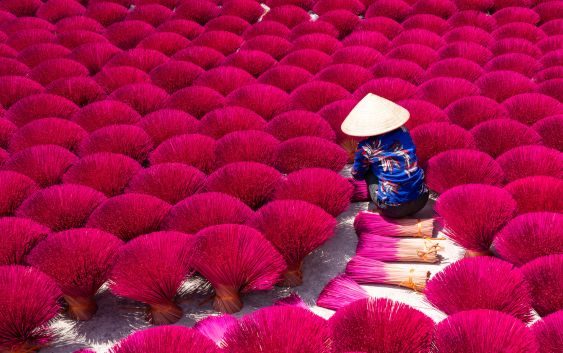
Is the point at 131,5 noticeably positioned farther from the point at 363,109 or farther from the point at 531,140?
the point at 531,140

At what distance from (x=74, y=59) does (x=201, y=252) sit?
4.24 ft

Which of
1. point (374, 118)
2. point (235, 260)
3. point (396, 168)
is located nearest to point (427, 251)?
point (396, 168)

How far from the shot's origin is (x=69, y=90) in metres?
2.01

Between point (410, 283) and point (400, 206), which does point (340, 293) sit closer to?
point (410, 283)

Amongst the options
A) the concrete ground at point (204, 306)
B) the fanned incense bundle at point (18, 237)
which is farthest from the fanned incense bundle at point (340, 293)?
the fanned incense bundle at point (18, 237)

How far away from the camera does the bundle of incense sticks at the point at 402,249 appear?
4.64 ft

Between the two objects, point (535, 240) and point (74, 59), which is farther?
point (74, 59)

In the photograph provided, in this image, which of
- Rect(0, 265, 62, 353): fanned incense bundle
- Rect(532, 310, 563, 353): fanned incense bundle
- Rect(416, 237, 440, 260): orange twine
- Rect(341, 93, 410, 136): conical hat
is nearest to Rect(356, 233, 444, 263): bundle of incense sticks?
Rect(416, 237, 440, 260): orange twine

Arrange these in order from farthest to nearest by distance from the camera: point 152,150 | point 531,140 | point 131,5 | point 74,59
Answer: point 131,5 < point 74,59 < point 152,150 < point 531,140

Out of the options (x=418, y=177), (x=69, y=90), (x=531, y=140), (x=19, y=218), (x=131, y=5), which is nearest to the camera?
(x=19, y=218)

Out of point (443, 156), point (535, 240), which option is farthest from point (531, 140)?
point (535, 240)

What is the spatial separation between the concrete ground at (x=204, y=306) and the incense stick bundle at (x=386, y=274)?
0.05ft

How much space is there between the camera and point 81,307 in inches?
50.9

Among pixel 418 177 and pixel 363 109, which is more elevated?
pixel 363 109
